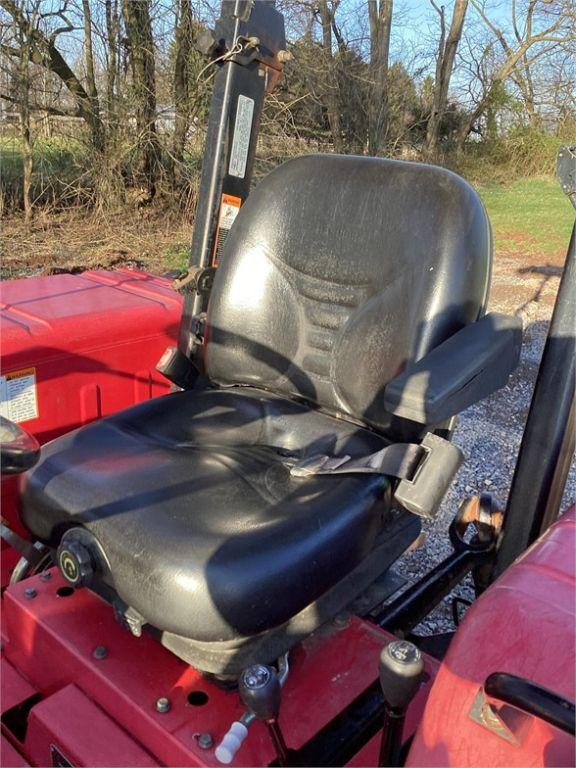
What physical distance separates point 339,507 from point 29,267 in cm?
423

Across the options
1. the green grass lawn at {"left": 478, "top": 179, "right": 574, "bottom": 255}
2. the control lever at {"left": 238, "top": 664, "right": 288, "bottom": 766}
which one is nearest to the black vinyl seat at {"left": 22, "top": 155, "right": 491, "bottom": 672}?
the control lever at {"left": 238, "top": 664, "right": 288, "bottom": 766}

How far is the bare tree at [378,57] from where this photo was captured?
9188 millimetres

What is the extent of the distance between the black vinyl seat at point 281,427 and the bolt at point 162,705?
0.24 feet

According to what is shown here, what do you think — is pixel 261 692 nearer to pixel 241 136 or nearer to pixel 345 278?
pixel 345 278

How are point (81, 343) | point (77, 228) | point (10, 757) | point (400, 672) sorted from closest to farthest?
1. point (400, 672)
2. point (10, 757)
3. point (81, 343)
4. point (77, 228)

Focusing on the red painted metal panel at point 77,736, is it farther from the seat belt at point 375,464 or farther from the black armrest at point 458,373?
the black armrest at point 458,373

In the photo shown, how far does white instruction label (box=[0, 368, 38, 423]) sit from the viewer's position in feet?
5.14

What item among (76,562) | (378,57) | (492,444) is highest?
(378,57)

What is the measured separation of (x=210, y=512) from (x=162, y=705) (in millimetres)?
310

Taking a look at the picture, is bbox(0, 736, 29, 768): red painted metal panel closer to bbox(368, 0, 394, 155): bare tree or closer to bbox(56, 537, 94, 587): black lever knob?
bbox(56, 537, 94, 587): black lever knob

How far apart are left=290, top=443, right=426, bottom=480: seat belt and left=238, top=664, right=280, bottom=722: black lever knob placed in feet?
1.40

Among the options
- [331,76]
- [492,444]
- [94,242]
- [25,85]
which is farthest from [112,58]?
[492,444]

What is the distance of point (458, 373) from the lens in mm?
1258

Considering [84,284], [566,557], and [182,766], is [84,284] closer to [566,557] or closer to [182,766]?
[182,766]
